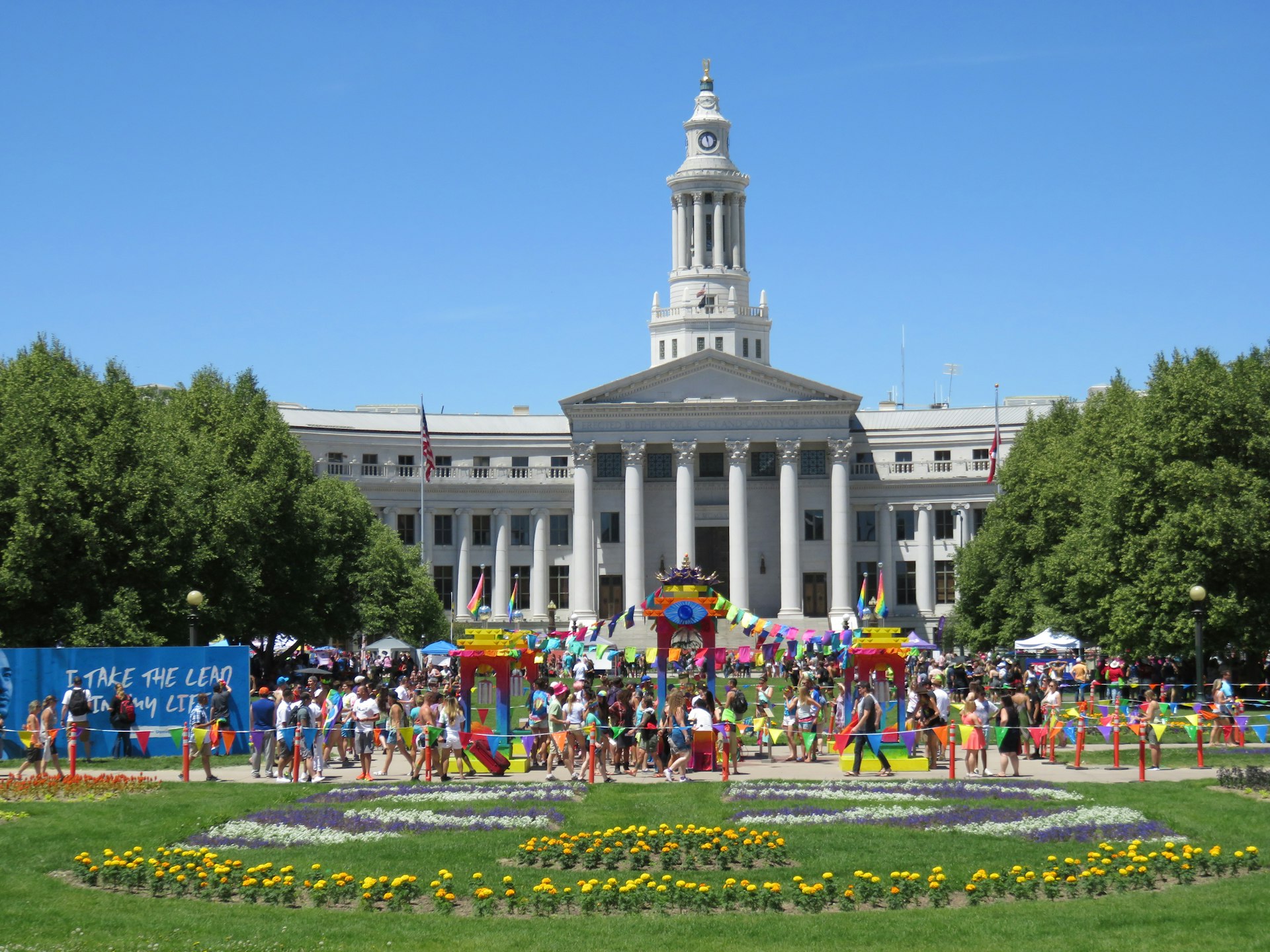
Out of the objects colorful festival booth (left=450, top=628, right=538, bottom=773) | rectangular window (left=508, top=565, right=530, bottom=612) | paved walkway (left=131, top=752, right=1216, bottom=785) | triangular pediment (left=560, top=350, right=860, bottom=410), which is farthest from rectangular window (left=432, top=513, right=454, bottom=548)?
paved walkway (left=131, top=752, right=1216, bottom=785)

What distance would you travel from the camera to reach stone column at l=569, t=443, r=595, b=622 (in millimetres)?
98125

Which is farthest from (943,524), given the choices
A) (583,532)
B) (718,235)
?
(718,235)

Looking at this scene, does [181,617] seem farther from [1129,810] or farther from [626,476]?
[626,476]

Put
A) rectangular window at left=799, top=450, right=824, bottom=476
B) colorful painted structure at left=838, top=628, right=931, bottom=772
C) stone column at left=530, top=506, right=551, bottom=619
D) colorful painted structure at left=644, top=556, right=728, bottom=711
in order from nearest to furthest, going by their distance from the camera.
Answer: colorful painted structure at left=644, top=556, right=728, bottom=711, colorful painted structure at left=838, top=628, right=931, bottom=772, rectangular window at left=799, top=450, right=824, bottom=476, stone column at left=530, top=506, right=551, bottom=619

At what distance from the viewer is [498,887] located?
19.0 m

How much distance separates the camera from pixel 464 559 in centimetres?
10394

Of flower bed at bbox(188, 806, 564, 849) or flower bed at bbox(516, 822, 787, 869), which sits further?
flower bed at bbox(188, 806, 564, 849)

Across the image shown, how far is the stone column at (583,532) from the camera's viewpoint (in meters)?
98.1

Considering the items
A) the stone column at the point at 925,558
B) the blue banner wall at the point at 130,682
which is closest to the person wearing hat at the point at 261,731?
the blue banner wall at the point at 130,682

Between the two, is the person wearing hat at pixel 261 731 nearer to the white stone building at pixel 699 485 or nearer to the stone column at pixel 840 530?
the white stone building at pixel 699 485

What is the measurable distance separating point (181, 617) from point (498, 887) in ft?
97.7

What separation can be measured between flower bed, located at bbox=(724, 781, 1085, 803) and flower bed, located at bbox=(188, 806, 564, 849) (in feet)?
14.9

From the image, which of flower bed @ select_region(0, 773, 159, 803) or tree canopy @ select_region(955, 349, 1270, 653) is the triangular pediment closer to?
tree canopy @ select_region(955, 349, 1270, 653)

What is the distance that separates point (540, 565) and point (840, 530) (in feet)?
67.7
